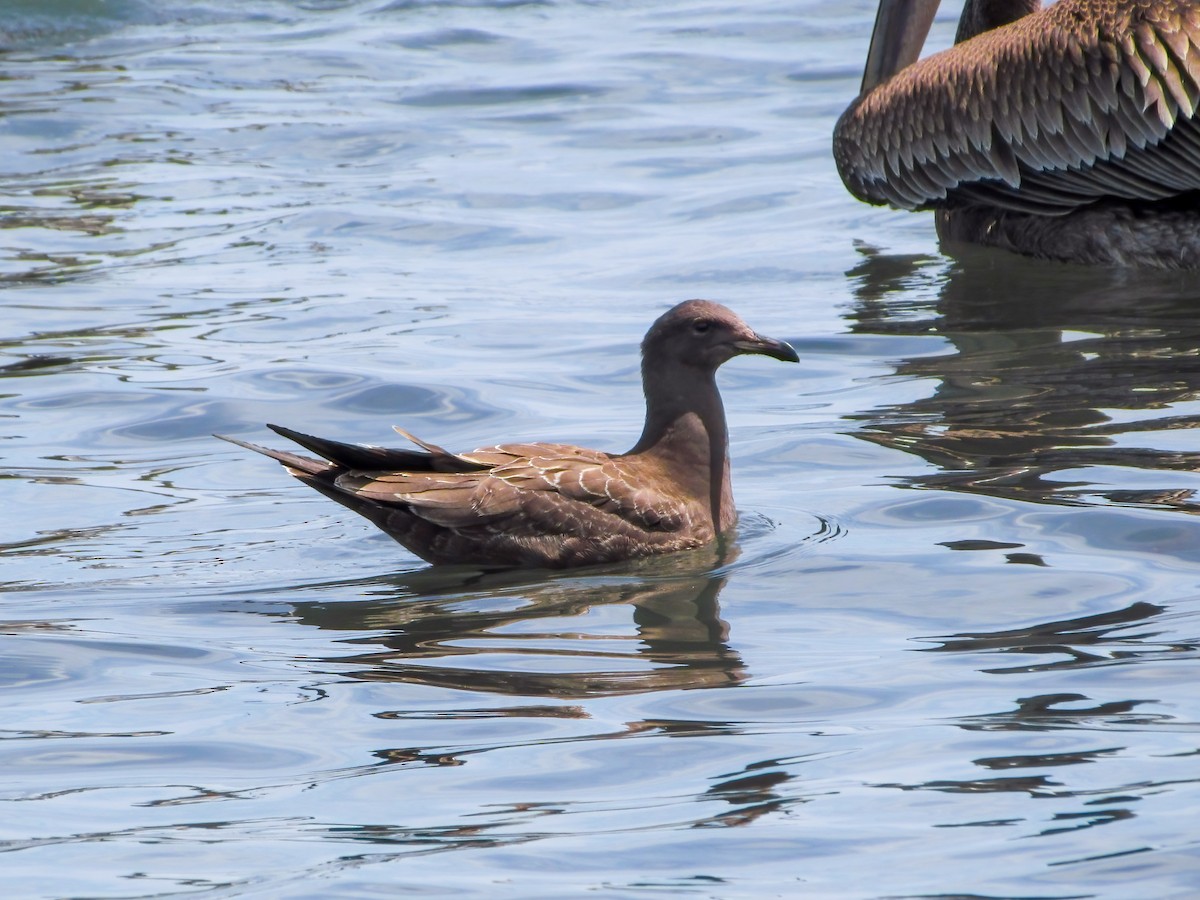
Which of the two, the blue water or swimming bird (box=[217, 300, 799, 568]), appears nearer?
the blue water

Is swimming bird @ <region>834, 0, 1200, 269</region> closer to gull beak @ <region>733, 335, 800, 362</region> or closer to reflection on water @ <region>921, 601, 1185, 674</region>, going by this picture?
gull beak @ <region>733, 335, 800, 362</region>

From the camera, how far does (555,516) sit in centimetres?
698

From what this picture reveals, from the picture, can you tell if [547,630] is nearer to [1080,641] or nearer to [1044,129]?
[1080,641]

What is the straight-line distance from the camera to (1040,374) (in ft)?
30.1

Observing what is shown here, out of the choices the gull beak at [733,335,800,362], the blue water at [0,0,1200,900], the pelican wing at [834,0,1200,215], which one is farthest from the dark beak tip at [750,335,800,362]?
the pelican wing at [834,0,1200,215]

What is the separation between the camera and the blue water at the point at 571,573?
4645 mm

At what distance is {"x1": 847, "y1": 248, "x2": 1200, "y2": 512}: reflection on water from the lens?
7699mm

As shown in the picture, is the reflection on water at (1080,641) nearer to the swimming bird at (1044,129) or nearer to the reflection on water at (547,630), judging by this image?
the reflection on water at (547,630)

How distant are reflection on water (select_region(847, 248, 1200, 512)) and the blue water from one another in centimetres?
3

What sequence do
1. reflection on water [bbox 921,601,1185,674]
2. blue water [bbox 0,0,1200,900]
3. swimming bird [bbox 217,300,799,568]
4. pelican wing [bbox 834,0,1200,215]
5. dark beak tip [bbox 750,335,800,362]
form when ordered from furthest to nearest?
pelican wing [bbox 834,0,1200,215], dark beak tip [bbox 750,335,800,362], swimming bird [bbox 217,300,799,568], reflection on water [bbox 921,601,1185,674], blue water [bbox 0,0,1200,900]

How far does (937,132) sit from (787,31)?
27.1ft

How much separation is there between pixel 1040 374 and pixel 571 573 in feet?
10.2

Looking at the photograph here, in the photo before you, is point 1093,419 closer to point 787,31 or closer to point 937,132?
point 937,132

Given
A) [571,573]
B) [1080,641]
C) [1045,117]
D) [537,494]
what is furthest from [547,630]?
[1045,117]
